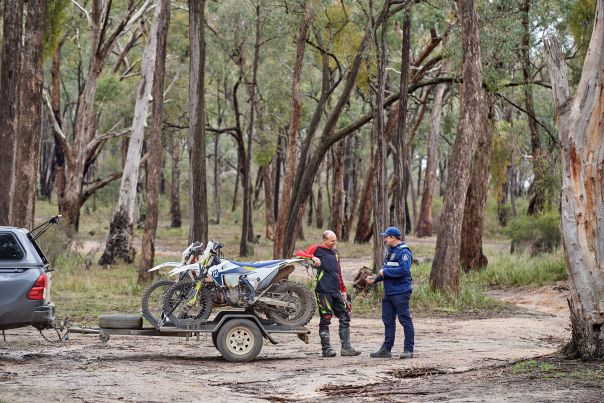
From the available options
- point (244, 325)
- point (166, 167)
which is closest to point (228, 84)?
point (166, 167)

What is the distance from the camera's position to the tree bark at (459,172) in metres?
20.9

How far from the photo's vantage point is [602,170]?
11.4m

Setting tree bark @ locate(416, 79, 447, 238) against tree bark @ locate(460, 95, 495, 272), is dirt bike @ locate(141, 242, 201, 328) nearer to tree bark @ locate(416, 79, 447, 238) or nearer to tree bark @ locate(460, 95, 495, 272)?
tree bark @ locate(460, 95, 495, 272)

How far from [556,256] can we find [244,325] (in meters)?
16.5

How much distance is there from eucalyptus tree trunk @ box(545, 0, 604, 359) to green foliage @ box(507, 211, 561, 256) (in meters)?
19.7

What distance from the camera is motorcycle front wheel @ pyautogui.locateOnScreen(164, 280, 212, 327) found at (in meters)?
12.3

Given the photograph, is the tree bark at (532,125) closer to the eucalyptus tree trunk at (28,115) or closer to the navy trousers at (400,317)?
the eucalyptus tree trunk at (28,115)

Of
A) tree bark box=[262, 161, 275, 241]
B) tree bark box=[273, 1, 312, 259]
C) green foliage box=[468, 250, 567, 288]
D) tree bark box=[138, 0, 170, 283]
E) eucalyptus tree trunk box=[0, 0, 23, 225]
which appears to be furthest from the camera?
tree bark box=[262, 161, 275, 241]

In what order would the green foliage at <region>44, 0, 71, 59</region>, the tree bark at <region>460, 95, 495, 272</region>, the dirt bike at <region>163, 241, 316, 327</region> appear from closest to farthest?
the dirt bike at <region>163, 241, 316, 327</region>, the green foliage at <region>44, 0, 71, 59</region>, the tree bark at <region>460, 95, 495, 272</region>

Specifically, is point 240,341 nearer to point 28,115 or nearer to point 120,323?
point 120,323

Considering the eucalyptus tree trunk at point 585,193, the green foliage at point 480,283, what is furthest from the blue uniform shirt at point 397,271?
the green foliage at point 480,283

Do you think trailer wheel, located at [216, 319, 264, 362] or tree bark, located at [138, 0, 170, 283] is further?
tree bark, located at [138, 0, 170, 283]

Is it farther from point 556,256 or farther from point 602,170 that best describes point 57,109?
point 602,170

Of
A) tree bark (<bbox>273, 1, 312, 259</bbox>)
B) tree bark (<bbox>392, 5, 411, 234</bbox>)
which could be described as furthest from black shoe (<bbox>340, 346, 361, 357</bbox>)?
tree bark (<bbox>273, 1, 312, 259</bbox>)
